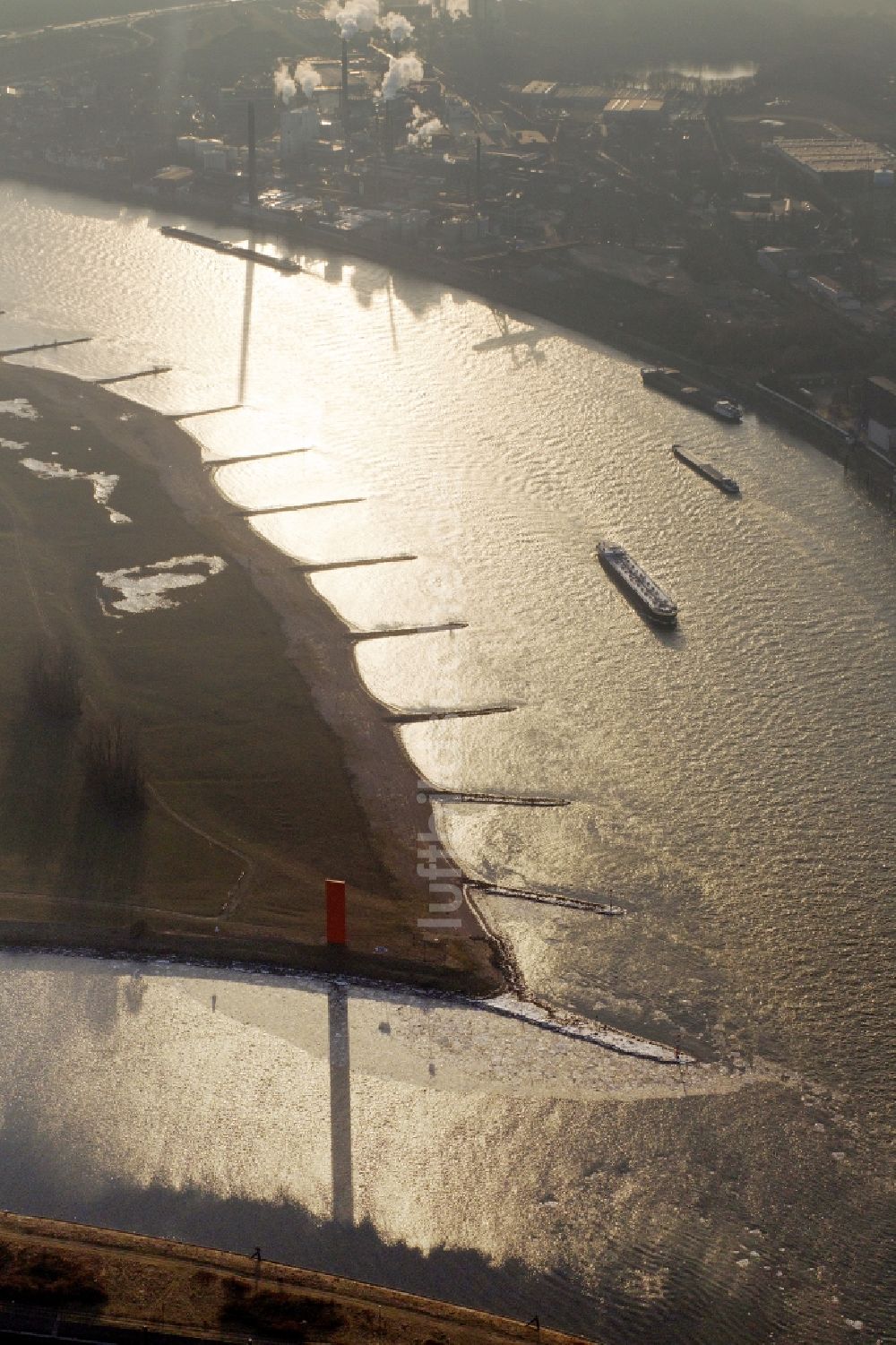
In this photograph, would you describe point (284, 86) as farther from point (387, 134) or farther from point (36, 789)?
point (36, 789)

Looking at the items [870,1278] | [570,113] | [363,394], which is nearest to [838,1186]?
[870,1278]

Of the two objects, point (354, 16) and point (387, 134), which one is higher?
point (354, 16)

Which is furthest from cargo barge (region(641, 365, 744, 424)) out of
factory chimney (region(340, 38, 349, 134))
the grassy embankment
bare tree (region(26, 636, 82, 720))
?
factory chimney (region(340, 38, 349, 134))

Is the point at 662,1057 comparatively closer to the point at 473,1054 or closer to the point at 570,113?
the point at 473,1054

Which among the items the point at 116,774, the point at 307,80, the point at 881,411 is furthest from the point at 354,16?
the point at 116,774

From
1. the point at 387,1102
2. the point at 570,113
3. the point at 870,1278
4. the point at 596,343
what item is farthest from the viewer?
the point at 570,113

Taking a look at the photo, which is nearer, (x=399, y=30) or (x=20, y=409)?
(x=20, y=409)
